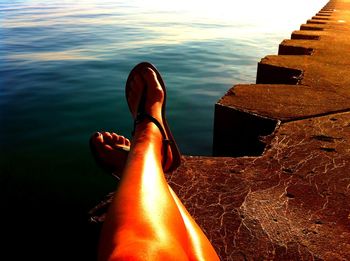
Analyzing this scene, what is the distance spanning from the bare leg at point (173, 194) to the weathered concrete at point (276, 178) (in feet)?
0.29

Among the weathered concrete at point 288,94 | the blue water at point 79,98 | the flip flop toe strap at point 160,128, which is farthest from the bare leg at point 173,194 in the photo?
the weathered concrete at point 288,94

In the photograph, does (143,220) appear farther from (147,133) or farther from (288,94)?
(288,94)

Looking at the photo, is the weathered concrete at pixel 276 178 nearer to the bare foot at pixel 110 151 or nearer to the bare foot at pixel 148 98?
the bare foot at pixel 148 98

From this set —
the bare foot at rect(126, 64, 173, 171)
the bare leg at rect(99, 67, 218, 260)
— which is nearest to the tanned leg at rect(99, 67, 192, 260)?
the bare leg at rect(99, 67, 218, 260)

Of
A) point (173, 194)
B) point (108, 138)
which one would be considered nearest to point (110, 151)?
point (108, 138)

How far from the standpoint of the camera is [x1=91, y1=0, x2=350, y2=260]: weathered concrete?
1.21 m

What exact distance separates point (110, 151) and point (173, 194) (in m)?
0.85

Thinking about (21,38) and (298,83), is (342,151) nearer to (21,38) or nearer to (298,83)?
(298,83)

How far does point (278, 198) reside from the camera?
55.8 inches

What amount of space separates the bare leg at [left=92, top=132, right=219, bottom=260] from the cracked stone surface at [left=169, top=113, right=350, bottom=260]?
9 centimetres

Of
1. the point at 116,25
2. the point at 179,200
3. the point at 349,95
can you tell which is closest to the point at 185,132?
the point at 349,95

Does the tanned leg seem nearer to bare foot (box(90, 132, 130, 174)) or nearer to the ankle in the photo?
the ankle

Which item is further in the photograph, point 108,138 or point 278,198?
point 108,138

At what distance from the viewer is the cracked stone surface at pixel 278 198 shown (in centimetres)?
119
